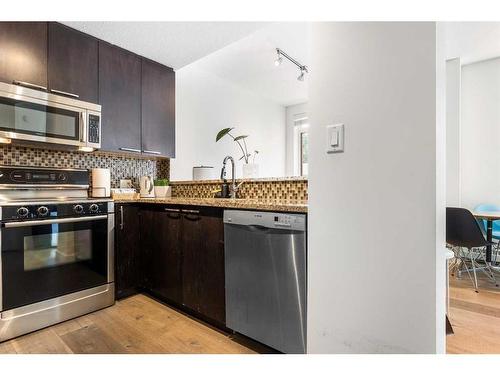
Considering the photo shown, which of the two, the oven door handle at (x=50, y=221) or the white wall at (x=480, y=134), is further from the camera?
the white wall at (x=480, y=134)

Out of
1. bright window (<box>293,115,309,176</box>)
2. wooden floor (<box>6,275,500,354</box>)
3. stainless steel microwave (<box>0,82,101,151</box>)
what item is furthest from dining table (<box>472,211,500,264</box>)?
stainless steel microwave (<box>0,82,101,151</box>)

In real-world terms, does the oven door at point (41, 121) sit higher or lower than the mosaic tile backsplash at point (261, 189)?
higher

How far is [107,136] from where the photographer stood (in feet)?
7.89

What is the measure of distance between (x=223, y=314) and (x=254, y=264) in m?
0.44

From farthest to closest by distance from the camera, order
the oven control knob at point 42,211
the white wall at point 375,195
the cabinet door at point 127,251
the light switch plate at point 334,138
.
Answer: the cabinet door at point 127,251
the oven control knob at point 42,211
the light switch plate at point 334,138
the white wall at point 375,195

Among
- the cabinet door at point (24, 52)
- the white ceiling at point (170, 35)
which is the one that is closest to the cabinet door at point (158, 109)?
the white ceiling at point (170, 35)

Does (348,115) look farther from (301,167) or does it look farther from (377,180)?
(301,167)

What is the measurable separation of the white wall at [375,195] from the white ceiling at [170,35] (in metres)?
1.26

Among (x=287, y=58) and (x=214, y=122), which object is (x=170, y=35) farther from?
(x=214, y=122)

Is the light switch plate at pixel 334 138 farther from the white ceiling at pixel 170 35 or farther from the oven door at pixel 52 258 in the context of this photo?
the oven door at pixel 52 258

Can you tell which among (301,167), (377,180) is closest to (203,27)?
(377,180)

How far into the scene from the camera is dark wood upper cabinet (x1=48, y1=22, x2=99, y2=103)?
210cm

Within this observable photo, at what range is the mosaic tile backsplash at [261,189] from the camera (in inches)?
73.8

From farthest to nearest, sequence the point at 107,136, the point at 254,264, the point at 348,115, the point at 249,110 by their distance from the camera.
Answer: the point at 249,110 → the point at 107,136 → the point at 254,264 → the point at 348,115
